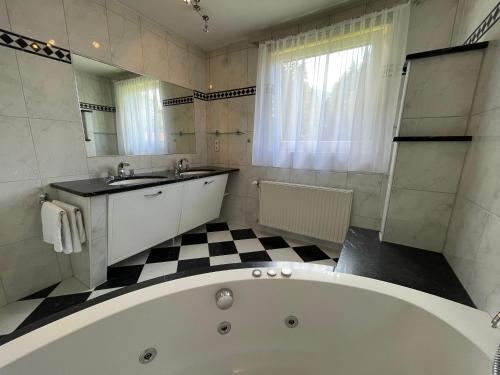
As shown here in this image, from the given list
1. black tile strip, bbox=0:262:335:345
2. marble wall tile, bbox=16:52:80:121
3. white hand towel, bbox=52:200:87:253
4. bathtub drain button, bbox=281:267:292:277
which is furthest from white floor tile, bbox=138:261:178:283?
marble wall tile, bbox=16:52:80:121

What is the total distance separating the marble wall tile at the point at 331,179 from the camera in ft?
6.34

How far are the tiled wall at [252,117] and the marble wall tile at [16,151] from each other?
172cm

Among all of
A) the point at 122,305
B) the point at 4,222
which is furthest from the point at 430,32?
the point at 4,222

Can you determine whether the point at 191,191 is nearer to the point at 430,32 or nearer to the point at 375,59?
the point at 375,59

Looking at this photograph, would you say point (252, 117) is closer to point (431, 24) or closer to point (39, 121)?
point (431, 24)

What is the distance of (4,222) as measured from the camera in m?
1.30

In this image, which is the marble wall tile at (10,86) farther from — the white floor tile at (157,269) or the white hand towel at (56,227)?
the white floor tile at (157,269)

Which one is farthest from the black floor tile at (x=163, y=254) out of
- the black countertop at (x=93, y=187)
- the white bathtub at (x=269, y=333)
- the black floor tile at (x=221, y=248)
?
the white bathtub at (x=269, y=333)

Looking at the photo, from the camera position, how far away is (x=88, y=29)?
1.56 metres

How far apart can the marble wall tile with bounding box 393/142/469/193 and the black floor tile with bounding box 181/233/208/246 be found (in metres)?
1.87

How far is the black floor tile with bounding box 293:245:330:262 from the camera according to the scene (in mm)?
1971

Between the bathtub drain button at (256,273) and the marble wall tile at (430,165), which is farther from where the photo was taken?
the marble wall tile at (430,165)

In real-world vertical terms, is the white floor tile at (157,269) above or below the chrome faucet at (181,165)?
below

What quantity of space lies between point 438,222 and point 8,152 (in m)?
2.62
